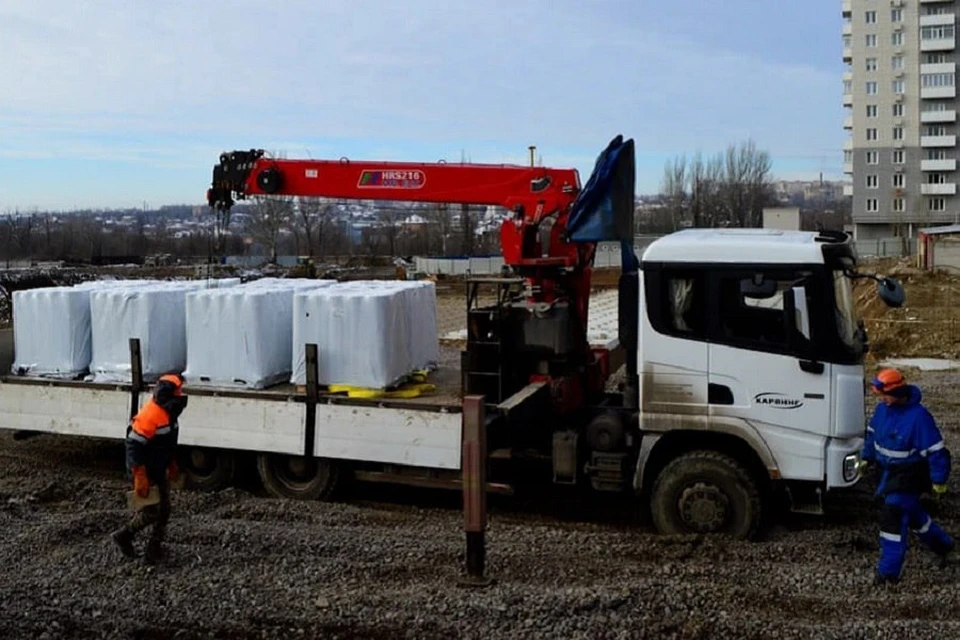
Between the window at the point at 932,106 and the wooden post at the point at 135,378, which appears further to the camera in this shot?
the window at the point at 932,106

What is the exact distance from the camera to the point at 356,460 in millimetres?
8695

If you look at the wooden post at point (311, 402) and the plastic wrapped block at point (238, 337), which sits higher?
the plastic wrapped block at point (238, 337)

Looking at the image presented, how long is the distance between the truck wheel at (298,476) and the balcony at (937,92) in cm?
8278

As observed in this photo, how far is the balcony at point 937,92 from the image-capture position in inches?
3123

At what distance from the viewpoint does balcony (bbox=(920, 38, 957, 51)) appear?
259 ft

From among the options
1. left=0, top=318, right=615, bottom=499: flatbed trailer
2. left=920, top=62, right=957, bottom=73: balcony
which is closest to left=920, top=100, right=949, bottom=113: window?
left=920, top=62, right=957, bottom=73: balcony

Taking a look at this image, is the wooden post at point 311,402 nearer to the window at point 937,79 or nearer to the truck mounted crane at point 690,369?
the truck mounted crane at point 690,369

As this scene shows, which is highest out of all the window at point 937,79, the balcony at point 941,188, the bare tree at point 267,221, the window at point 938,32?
the window at point 938,32

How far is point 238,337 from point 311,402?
3.49 ft

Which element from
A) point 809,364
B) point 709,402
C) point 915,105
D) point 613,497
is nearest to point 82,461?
point 613,497

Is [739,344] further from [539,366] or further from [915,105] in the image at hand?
[915,105]

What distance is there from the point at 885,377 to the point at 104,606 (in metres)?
5.41

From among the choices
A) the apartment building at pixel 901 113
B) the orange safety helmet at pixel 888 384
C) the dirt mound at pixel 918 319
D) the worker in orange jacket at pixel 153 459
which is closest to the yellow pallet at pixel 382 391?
the worker in orange jacket at pixel 153 459

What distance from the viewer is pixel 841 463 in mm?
7227
